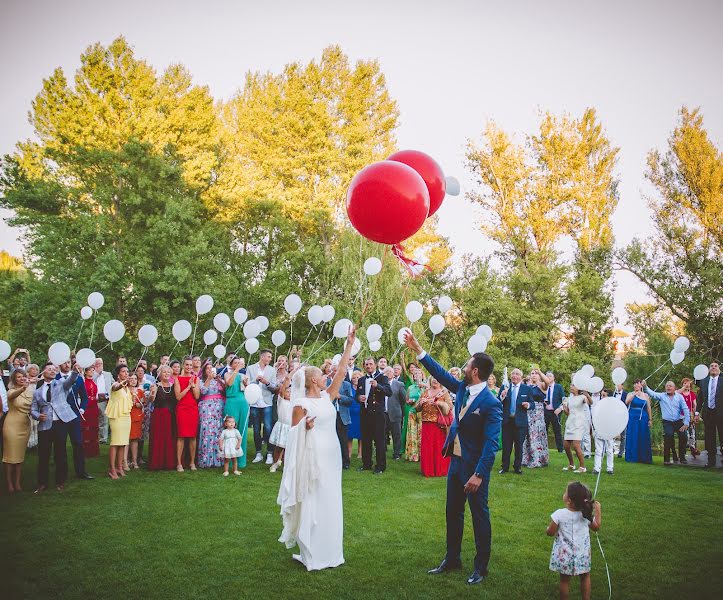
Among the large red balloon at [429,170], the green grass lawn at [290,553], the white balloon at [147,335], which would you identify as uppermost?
the large red balloon at [429,170]

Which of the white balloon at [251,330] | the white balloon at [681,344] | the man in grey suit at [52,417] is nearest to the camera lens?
the man in grey suit at [52,417]

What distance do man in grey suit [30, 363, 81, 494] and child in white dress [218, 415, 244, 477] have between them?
8.84ft

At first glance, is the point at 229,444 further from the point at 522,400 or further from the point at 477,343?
the point at 522,400

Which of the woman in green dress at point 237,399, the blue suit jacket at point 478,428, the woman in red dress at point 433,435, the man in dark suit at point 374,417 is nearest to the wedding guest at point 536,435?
the woman in red dress at point 433,435

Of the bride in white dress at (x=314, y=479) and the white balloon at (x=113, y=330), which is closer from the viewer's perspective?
the bride in white dress at (x=314, y=479)

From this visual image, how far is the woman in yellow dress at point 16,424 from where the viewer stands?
7812 millimetres

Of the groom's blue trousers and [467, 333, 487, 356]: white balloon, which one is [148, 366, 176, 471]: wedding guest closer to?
[467, 333, 487, 356]: white balloon

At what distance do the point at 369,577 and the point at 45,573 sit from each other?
3122 mm

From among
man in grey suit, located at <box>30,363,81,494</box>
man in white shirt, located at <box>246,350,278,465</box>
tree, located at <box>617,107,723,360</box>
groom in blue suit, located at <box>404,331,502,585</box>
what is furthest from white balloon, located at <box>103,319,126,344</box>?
tree, located at <box>617,107,723,360</box>

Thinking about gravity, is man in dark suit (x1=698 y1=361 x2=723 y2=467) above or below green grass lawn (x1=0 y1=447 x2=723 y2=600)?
above

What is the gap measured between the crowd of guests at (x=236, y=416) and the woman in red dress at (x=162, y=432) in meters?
0.02

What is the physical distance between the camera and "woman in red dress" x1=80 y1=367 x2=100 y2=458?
36.6 ft

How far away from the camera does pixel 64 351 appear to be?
845cm

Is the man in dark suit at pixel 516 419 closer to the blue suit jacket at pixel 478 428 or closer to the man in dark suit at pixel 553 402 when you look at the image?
the man in dark suit at pixel 553 402
